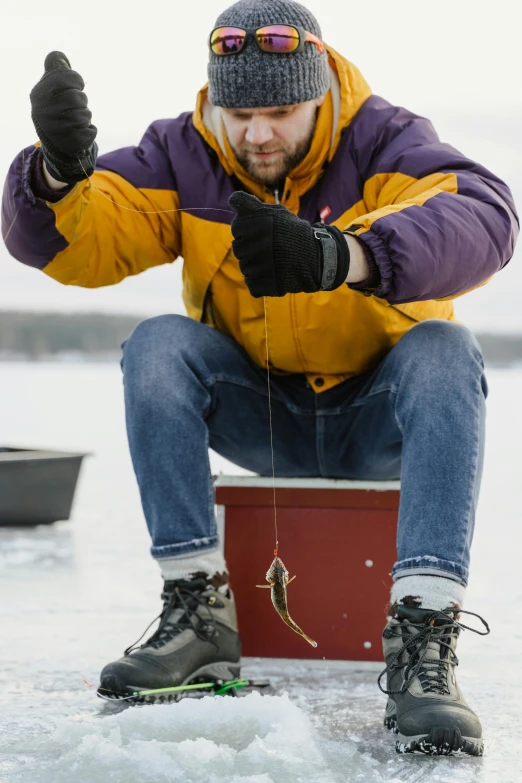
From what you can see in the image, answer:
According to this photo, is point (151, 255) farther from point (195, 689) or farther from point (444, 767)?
point (444, 767)

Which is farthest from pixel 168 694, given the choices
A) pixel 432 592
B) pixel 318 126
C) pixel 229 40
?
pixel 229 40

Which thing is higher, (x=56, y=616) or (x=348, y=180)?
(x=348, y=180)

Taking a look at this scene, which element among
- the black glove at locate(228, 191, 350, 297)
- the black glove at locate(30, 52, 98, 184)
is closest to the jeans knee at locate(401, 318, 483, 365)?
the black glove at locate(228, 191, 350, 297)

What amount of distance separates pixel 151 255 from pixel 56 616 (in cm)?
78

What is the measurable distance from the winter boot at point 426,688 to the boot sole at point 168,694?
0.30 m

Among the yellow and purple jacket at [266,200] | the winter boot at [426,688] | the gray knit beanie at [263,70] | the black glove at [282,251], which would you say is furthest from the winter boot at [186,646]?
the gray knit beanie at [263,70]

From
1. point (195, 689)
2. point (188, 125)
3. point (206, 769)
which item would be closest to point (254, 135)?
point (188, 125)

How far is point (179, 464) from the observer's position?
1537 mm

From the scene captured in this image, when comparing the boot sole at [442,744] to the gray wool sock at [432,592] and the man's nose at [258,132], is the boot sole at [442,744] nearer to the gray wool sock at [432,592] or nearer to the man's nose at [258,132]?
the gray wool sock at [432,592]

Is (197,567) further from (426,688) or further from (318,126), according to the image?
(318,126)

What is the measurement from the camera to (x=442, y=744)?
122 centimetres

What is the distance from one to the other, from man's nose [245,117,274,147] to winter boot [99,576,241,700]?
748mm

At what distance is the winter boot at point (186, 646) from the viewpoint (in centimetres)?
145

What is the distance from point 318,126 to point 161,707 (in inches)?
40.0
